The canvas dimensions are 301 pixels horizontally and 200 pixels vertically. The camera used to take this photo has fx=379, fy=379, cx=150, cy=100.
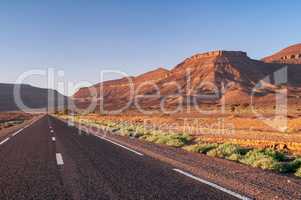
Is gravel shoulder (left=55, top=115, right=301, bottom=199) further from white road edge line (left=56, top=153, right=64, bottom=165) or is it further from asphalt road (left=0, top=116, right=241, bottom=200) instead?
white road edge line (left=56, top=153, right=64, bottom=165)

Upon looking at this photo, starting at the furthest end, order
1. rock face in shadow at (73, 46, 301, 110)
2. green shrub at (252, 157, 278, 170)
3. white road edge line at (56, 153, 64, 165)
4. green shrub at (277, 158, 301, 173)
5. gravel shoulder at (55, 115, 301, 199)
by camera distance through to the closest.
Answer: rock face in shadow at (73, 46, 301, 110)
white road edge line at (56, 153, 64, 165)
green shrub at (252, 157, 278, 170)
green shrub at (277, 158, 301, 173)
gravel shoulder at (55, 115, 301, 199)

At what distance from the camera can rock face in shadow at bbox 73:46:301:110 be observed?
12812 cm

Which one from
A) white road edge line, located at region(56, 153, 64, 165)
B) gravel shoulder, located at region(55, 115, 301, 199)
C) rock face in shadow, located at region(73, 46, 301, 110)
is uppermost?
rock face in shadow, located at region(73, 46, 301, 110)

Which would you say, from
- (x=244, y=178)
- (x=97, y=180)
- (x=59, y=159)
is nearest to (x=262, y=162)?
(x=244, y=178)

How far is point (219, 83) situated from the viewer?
141250mm

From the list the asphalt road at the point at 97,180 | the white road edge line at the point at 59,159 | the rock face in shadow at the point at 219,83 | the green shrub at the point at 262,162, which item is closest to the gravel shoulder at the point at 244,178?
the asphalt road at the point at 97,180

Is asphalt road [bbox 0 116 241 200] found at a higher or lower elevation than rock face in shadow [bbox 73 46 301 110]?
lower

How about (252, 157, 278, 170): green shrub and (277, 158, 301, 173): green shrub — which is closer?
(277, 158, 301, 173): green shrub

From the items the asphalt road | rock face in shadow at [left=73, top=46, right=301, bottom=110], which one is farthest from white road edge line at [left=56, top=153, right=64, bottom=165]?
rock face in shadow at [left=73, top=46, right=301, bottom=110]

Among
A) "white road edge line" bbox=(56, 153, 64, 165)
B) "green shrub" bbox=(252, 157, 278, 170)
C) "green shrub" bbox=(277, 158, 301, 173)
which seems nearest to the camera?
"green shrub" bbox=(277, 158, 301, 173)

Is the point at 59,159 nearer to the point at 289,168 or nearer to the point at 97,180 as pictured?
the point at 97,180

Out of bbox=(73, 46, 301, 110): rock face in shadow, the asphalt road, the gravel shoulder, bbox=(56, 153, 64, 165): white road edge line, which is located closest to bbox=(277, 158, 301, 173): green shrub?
→ the gravel shoulder

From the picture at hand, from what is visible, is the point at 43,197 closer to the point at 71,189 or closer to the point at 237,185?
the point at 71,189

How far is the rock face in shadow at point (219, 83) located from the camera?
128 m
